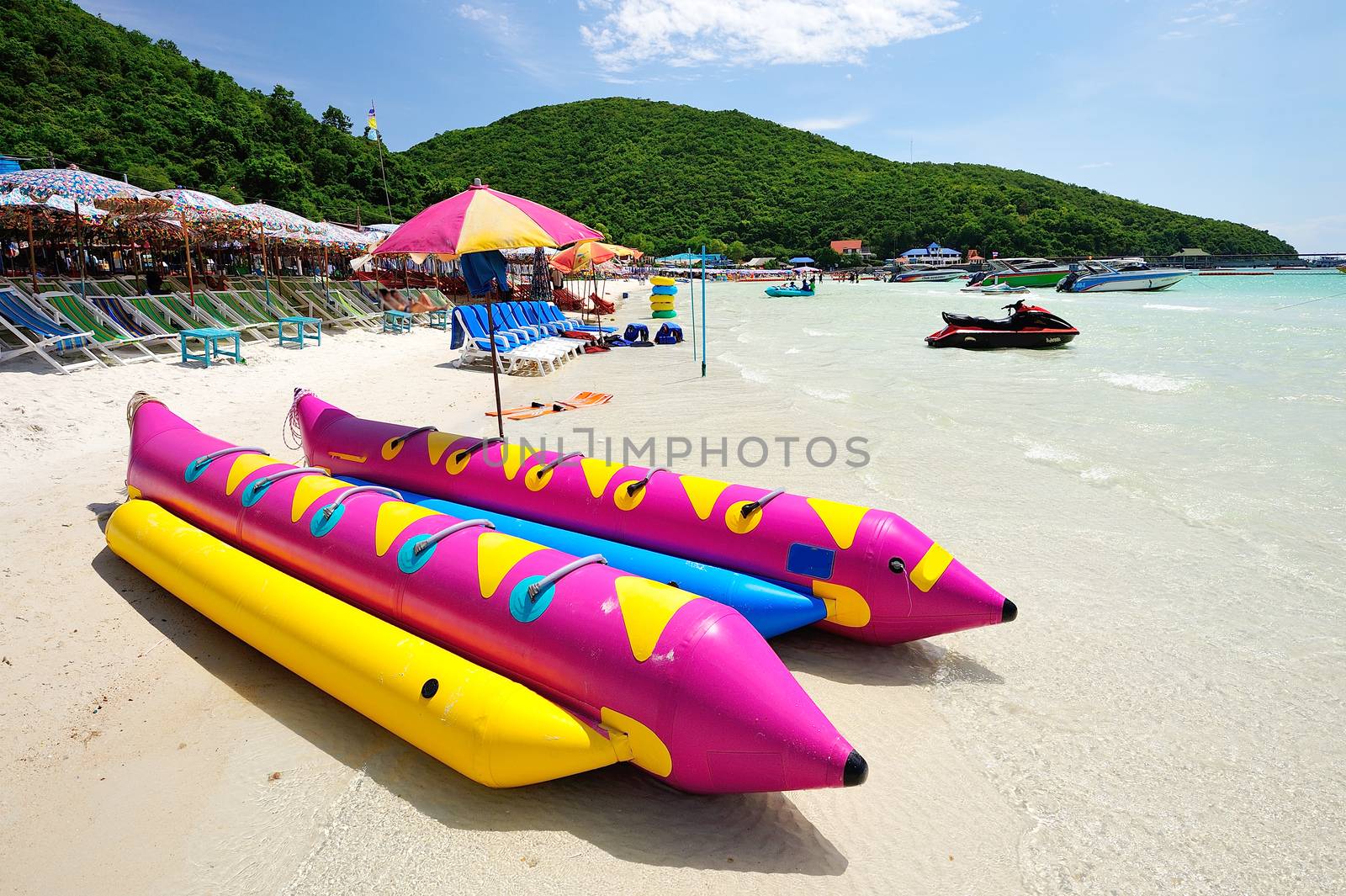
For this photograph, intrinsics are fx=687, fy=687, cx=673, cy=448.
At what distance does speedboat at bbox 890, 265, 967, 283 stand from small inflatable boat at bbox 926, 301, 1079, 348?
5645cm

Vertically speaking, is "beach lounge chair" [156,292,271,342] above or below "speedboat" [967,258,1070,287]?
below

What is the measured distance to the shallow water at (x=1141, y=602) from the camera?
2.78 metres

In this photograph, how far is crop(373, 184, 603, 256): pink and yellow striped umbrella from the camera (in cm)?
470

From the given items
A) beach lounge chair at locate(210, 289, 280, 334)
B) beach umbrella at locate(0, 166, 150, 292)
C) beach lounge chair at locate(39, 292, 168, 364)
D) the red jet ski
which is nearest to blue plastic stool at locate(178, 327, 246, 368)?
beach lounge chair at locate(39, 292, 168, 364)

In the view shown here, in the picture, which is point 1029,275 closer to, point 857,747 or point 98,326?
point 98,326

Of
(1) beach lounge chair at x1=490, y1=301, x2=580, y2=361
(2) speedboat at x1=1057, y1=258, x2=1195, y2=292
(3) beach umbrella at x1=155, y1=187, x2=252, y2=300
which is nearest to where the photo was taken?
(3) beach umbrella at x1=155, y1=187, x2=252, y2=300

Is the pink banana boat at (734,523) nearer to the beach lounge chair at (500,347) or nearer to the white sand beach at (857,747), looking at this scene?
the white sand beach at (857,747)

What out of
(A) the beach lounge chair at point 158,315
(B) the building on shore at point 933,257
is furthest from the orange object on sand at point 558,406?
(B) the building on shore at point 933,257

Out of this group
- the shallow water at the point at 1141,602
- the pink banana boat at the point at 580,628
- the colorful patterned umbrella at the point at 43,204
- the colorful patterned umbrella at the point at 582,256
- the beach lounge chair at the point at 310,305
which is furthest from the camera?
the colorful patterned umbrella at the point at 582,256

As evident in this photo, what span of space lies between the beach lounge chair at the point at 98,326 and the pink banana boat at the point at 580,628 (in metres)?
8.68

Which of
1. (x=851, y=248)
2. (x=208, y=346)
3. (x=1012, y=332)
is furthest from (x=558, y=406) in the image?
(x=851, y=248)

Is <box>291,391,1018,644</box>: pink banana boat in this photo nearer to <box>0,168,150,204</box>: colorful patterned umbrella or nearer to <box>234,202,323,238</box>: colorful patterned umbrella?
<box>0,168,150,204</box>: colorful patterned umbrella

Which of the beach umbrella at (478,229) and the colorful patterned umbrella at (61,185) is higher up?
the colorful patterned umbrella at (61,185)

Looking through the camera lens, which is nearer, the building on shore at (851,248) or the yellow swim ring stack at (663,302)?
the yellow swim ring stack at (663,302)
